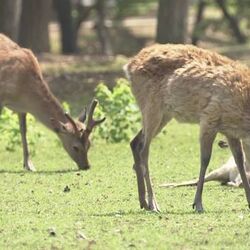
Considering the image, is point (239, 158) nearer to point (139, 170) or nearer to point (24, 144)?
point (139, 170)

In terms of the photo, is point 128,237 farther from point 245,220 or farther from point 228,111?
point 228,111

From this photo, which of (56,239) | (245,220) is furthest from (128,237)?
(245,220)

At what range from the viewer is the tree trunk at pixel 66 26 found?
1069 inches

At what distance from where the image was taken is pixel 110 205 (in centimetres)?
922

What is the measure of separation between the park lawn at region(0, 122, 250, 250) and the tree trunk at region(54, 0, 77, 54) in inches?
516

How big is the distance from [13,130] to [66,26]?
14.3 meters

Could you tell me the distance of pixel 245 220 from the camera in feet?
26.2

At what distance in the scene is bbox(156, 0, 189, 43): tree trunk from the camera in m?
21.3

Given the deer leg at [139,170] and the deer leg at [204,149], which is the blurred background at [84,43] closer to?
the deer leg at [139,170]

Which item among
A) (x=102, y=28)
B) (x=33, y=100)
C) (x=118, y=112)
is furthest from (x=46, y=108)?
(x=102, y=28)

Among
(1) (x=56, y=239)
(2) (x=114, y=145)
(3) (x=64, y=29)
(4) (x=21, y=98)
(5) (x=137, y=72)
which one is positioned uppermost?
(5) (x=137, y=72)

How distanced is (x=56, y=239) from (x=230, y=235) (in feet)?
4.31

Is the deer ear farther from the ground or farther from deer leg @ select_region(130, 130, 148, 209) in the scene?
deer leg @ select_region(130, 130, 148, 209)

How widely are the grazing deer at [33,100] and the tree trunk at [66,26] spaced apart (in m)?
14.5
